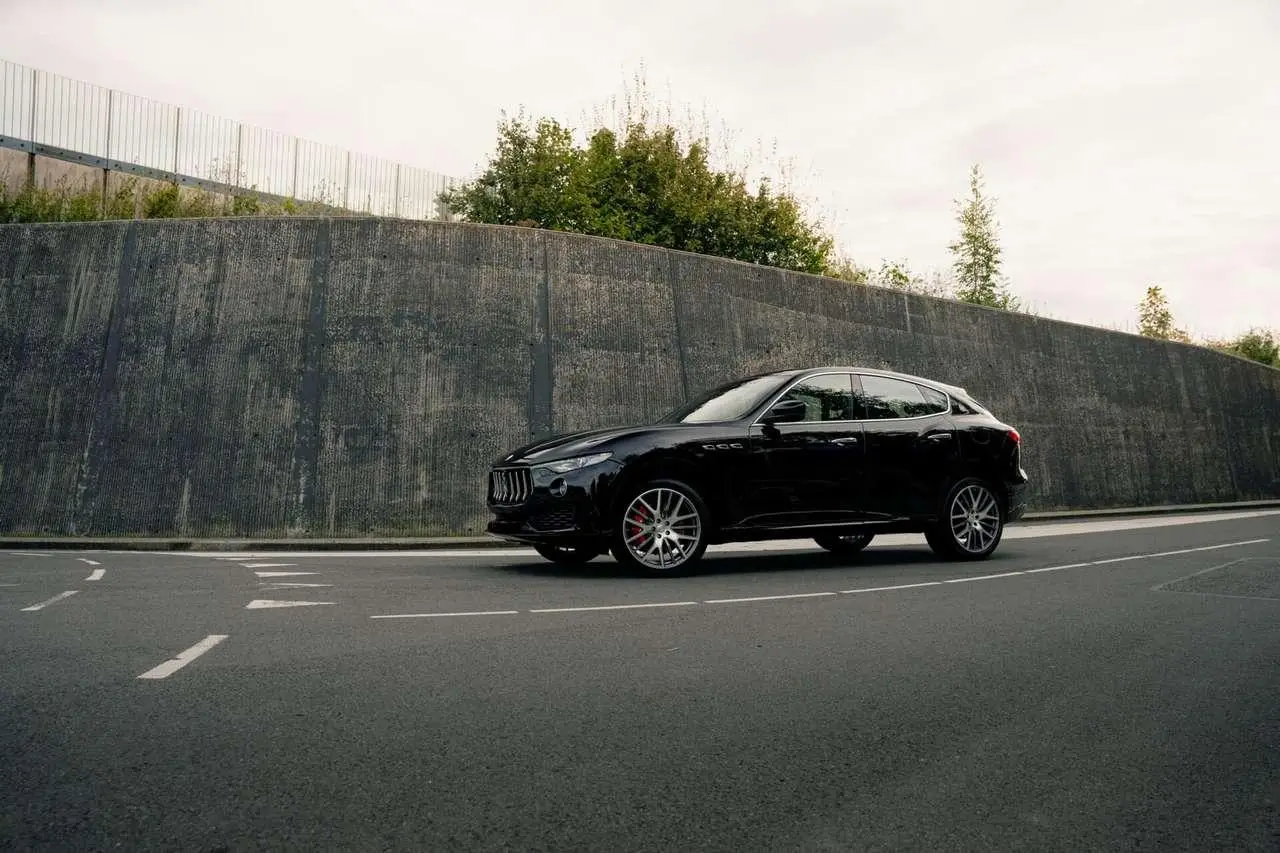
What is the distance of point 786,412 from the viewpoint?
9711 mm

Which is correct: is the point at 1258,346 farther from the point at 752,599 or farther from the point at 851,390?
the point at 752,599

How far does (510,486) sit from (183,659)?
429 centimetres

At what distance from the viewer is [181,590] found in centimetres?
812

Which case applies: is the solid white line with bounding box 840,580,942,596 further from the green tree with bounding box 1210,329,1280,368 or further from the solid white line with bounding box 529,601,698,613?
A: the green tree with bounding box 1210,329,1280,368

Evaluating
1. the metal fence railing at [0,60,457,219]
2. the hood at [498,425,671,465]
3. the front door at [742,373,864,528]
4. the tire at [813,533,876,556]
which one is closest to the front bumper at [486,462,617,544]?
the hood at [498,425,671,465]

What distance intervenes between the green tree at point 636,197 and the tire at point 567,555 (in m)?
14.2

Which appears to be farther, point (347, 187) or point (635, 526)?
point (347, 187)

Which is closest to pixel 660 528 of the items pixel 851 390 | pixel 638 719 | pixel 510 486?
pixel 510 486

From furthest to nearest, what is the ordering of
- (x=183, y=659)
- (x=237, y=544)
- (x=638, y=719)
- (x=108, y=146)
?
(x=108, y=146) → (x=237, y=544) → (x=183, y=659) → (x=638, y=719)

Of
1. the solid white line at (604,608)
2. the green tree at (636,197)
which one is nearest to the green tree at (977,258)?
the green tree at (636,197)

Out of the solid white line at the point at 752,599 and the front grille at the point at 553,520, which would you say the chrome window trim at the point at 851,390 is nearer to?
the front grille at the point at 553,520

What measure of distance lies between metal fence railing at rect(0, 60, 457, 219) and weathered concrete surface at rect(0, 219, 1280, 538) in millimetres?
5104

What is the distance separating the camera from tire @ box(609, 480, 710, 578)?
8914 millimetres

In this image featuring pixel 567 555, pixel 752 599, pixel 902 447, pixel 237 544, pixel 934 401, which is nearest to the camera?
pixel 752 599
